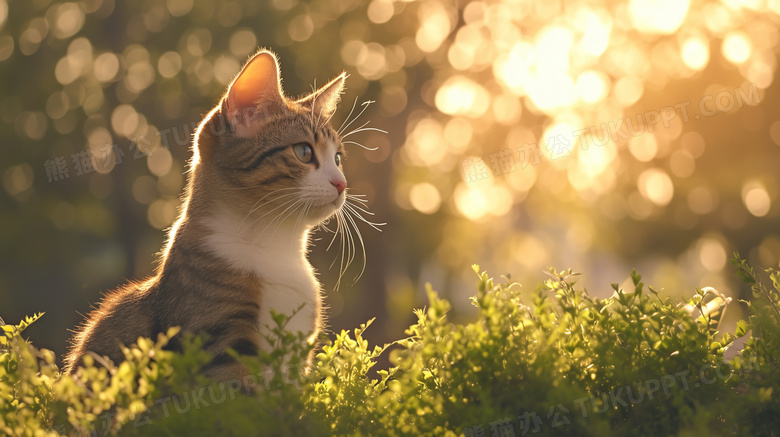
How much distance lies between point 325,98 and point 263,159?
0.86 metres

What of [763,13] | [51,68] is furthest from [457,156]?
[51,68]

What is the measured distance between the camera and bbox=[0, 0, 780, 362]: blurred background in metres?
15.4

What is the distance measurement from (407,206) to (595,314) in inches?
608

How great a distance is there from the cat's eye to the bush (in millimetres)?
1828

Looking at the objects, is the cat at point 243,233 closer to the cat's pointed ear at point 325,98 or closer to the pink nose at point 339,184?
the pink nose at point 339,184

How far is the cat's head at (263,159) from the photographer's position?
3713mm

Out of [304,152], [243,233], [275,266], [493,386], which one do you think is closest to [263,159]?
[304,152]

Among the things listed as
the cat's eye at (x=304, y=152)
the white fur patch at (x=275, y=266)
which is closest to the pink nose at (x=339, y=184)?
the cat's eye at (x=304, y=152)

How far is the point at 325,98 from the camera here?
14.7 ft

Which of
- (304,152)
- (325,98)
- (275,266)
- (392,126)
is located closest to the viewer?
(275,266)

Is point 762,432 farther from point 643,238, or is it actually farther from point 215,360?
point 643,238

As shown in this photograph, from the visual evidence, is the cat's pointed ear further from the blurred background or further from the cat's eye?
the blurred background

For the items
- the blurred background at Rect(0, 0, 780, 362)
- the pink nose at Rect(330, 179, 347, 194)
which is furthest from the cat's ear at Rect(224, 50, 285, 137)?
the blurred background at Rect(0, 0, 780, 362)

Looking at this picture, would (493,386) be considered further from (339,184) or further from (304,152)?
(304,152)
